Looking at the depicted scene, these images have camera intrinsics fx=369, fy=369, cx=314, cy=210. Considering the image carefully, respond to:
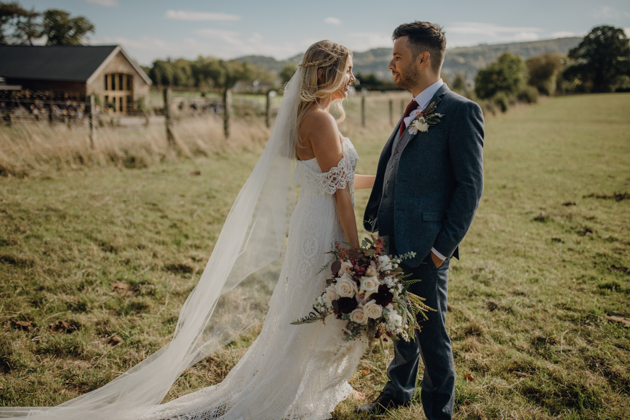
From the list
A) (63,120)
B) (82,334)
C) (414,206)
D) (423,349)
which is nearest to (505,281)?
(423,349)

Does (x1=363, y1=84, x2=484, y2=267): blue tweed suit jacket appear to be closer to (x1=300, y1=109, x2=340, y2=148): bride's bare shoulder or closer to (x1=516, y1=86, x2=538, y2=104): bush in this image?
(x1=300, y1=109, x2=340, y2=148): bride's bare shoulder

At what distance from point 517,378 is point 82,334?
368 cm

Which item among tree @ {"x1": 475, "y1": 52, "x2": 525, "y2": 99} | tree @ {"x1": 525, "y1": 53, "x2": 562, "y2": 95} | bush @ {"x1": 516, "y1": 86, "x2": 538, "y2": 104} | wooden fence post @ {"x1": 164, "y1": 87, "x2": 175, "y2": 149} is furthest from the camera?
tree @ {"x1": 525, "y1": 53, "x2": 562, "y2": 95}

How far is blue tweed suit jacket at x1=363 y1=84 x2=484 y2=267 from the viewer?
79.1 inches

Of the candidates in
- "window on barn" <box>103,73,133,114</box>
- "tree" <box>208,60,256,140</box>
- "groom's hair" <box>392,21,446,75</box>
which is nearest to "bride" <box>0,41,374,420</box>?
"groom's hair" <box>392,21,446,75</box>

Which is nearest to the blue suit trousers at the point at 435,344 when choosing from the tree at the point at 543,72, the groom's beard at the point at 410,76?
the groom's beard at the point at 410,76

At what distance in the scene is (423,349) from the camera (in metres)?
2.29

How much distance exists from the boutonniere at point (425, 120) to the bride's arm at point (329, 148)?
18.6 inches

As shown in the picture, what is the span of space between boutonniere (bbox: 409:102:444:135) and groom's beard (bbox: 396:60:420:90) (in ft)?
0.65

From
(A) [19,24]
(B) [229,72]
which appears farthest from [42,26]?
(B) [229,72]

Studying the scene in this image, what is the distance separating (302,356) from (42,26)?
7885 cm

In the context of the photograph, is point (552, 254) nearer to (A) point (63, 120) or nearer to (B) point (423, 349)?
(B) point (423, 349)

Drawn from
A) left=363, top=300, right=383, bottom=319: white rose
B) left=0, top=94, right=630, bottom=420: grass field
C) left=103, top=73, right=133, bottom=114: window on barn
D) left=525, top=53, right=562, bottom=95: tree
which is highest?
left=525, top=53, right=562, bottom=95: tree

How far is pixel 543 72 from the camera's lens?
79438 millimetres
